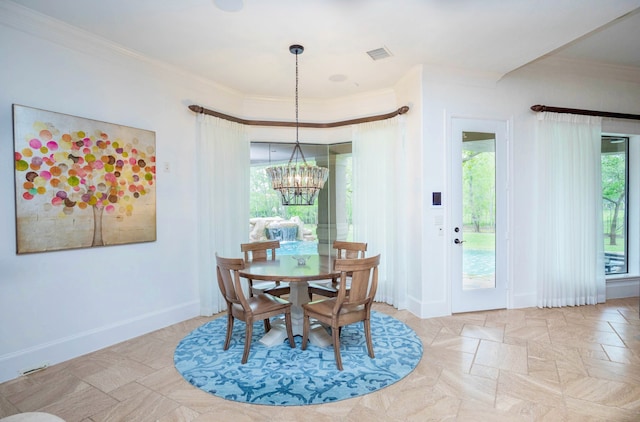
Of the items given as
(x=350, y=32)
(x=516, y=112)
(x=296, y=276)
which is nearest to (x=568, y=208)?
(x=516, y=112)

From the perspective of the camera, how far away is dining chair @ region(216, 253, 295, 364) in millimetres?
2760

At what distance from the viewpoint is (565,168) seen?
4234 mm

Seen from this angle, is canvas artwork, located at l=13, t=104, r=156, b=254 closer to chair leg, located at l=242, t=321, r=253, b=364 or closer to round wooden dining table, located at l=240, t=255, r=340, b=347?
round wooden dining table, located at l=240, t=255, r=340, b=347

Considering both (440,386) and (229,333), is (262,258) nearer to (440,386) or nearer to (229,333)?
(229,333)

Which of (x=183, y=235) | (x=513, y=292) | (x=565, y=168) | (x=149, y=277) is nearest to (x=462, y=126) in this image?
(x=565, y=168)

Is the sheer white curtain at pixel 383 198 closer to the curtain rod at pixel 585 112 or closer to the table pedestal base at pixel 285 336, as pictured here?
the table pedestal base at pixel 285 336

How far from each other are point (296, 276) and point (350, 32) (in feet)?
7.51

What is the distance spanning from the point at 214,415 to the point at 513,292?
377 centimetres

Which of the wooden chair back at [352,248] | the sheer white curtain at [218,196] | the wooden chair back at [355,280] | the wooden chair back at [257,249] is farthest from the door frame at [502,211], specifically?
the sheer white curtain at [218,196]

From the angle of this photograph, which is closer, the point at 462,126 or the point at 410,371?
the point at 410,371

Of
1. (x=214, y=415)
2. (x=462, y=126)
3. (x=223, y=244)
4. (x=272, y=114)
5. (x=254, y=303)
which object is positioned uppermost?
(x=272, y=114)

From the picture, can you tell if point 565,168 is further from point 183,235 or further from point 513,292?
point 183,235

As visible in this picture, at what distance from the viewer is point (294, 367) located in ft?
8.93

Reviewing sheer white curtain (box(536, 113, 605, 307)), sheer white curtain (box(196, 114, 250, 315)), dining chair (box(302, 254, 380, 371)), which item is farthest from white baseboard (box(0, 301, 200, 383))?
sheer white curtain (box(536, 113, 605, 307))
